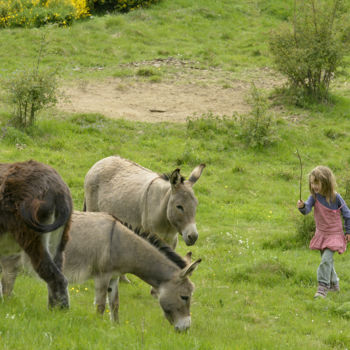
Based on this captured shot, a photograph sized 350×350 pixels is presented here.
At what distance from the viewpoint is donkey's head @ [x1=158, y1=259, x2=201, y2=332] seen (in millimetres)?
6109

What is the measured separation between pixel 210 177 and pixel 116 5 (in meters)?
13.8

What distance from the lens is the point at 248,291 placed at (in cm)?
Result: 831

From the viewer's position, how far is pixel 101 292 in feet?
20.7

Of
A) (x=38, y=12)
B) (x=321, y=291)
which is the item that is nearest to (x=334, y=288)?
(x=321, y=291)

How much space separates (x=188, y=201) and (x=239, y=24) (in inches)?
738

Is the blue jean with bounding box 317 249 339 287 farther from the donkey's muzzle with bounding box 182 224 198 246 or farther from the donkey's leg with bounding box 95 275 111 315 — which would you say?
the donkey's leg with bounding box 95 275 111 315

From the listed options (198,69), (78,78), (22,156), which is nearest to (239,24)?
(198,69)

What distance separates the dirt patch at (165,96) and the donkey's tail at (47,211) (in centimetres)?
1001

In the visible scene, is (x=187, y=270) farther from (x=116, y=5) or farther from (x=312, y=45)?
(x=116, y=5)

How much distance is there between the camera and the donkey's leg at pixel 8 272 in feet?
20.6

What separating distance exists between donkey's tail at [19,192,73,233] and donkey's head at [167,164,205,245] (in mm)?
2059

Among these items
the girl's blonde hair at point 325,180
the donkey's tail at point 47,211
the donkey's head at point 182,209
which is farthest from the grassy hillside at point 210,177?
the girl's blonde hair at point 325,180

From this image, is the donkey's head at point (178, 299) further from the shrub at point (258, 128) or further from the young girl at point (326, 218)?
the shrub at point (258, 128)

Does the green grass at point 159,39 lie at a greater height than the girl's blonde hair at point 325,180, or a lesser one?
lesser
